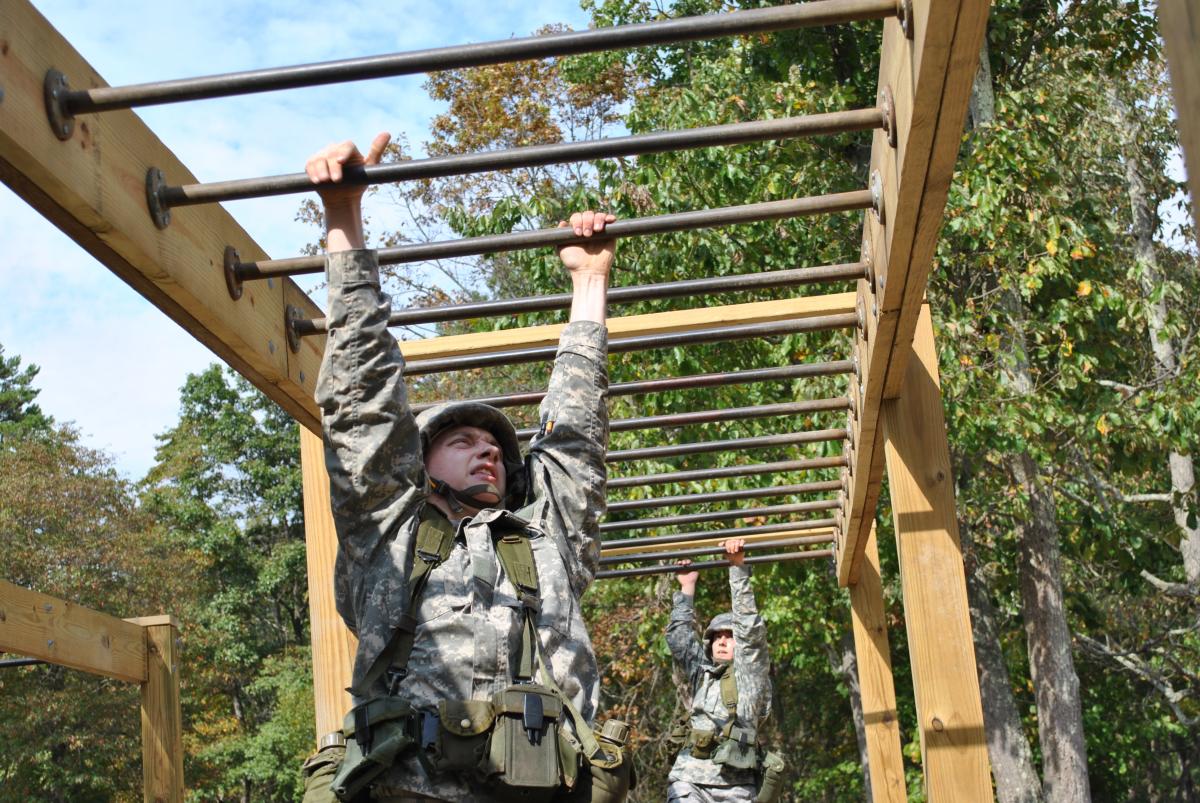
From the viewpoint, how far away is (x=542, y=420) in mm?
3510

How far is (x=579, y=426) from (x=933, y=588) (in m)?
1.63

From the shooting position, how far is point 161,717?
6.89 metres

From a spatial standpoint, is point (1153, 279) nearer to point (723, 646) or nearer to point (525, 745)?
point (723, 646)

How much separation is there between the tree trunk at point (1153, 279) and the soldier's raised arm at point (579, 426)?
49.2 ft

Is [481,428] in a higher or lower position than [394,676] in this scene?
higher

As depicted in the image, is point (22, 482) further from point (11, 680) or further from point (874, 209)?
point (874, 209)

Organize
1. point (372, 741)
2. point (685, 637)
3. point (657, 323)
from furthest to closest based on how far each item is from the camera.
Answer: point (685, 637)
point (657, 323)
point (372, 741)

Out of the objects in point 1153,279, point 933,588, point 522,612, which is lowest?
point 522,612

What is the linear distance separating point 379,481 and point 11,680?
23443 millimetres

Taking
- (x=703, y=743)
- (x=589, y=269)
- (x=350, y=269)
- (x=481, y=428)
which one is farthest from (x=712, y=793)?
(x=350, y=269)

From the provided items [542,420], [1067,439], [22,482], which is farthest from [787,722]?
[542,420]

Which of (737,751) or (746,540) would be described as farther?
(737,751)

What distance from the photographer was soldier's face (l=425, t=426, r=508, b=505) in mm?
3416

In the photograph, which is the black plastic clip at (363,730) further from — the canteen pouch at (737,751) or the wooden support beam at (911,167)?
the canteen pouch at (737,751)
